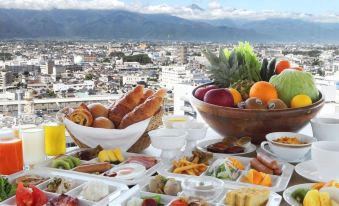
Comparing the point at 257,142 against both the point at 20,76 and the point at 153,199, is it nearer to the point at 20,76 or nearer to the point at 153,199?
the point at 153,199

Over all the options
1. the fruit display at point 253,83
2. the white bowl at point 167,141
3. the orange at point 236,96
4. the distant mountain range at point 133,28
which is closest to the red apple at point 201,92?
the fruit display at point 253,83

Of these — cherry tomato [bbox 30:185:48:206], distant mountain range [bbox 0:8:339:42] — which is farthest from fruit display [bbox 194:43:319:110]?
distant mountain range [bbox 0:8:339:42]

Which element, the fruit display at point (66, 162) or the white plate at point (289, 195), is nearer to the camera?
the white plate at point (289, 195)

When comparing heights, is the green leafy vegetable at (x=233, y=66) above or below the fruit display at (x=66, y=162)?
above

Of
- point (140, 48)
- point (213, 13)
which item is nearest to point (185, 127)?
point (140, 48)

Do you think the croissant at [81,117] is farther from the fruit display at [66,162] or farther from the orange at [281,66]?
the orange at [281,66]

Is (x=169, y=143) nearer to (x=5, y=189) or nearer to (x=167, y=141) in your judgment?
(x=167, y=141)

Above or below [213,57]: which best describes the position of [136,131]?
below
